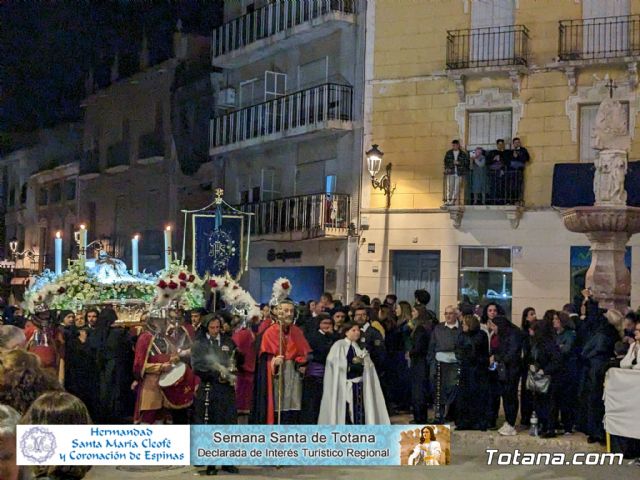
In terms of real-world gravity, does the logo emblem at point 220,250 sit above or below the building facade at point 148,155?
below

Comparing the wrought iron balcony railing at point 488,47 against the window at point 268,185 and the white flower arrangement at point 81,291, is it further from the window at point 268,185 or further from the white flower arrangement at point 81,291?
the white flower arrangement at point 81,291

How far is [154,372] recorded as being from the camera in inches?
391

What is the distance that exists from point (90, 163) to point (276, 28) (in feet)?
40.1

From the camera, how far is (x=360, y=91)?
21672 millimetres

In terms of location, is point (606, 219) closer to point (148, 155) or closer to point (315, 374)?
point (315, 374)

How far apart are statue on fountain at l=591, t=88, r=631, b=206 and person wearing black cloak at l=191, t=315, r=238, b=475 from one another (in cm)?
644

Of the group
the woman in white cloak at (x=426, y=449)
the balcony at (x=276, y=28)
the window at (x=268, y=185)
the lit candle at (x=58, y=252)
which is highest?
the balcony at (x=276, y=28)

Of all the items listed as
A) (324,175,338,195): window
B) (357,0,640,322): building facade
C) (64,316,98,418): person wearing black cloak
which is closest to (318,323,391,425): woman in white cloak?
(64,316,98,418): person wearing black cloak

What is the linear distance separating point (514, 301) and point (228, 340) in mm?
10926

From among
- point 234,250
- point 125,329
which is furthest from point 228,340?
point 234,250

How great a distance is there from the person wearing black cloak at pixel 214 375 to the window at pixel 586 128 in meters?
11.7

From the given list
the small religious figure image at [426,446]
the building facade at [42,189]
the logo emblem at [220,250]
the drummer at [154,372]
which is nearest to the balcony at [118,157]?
the building facade at [42,189]

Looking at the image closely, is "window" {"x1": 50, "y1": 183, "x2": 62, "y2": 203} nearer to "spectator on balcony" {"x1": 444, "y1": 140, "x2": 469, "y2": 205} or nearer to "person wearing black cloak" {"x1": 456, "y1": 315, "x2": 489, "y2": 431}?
"spectator on balcony" {"x1": 444, "y1": 140, "x2": 469, "y2": 205}

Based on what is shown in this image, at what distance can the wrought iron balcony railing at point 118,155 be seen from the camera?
31.6 meters
